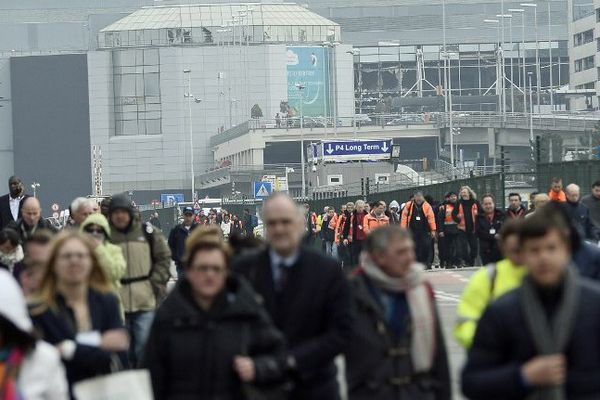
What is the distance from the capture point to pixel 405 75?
7643 inches

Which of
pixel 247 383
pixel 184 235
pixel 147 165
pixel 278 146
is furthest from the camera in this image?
pixel 147 165

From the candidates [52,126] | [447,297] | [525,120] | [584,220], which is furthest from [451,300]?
[52,126]

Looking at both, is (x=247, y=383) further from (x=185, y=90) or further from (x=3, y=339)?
(x=185, y=90)

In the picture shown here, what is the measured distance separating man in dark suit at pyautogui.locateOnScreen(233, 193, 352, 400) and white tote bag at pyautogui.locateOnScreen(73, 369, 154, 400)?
608mm

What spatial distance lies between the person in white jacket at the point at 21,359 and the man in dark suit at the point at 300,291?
166 centimetres

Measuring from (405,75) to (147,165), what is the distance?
120 ft

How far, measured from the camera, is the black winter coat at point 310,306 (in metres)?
8.64

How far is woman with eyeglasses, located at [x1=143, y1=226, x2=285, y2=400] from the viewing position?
8008 millimetres

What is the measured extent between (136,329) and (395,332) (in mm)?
6280

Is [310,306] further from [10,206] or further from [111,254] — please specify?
[10,206]

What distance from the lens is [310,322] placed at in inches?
345

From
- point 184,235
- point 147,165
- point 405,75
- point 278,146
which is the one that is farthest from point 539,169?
point 405,75

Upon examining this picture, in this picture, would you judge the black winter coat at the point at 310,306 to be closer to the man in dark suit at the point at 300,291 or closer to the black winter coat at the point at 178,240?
the man in dark suit at the point at 300,291

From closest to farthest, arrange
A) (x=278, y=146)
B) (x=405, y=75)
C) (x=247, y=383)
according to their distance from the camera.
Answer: (x=247, y=383) < (x=278, y=146) < (x=405, y=75)
